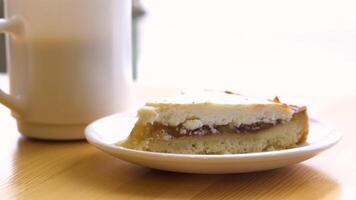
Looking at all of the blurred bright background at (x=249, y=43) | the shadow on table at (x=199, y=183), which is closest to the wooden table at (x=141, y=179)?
the shadow on table at (x=199, y=183)

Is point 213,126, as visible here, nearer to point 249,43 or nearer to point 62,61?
point 62,61

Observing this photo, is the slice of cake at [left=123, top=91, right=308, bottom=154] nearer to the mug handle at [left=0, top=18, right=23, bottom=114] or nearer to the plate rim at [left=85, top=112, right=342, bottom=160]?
the plate rim at [left=85, top=112, right=342, bottom=160]

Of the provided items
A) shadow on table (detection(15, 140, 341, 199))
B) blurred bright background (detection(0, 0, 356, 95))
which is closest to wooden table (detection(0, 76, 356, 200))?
shadow on table (detection(15, 140, 341, 199))

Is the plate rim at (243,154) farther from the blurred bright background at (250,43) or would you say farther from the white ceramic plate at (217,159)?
the blurred bright background at (250,43)

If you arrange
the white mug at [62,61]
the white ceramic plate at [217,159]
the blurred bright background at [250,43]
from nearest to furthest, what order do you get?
1. the white ceramic plate at [217,159]
2. the white mug at [62,61]
3. the blurred bright background at [250,43]

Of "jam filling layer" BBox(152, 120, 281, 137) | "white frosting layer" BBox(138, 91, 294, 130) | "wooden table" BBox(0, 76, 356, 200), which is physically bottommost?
"wooden table" BBox(0, 76, 356, 200)

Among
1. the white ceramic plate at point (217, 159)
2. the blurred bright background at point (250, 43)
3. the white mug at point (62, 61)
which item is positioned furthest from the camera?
the blurred bright background at point (250, 43)

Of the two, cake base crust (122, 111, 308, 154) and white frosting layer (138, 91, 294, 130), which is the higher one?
white frosting layer (138, 91, 294, 130)

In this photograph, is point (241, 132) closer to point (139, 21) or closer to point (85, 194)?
point (85, 194)
